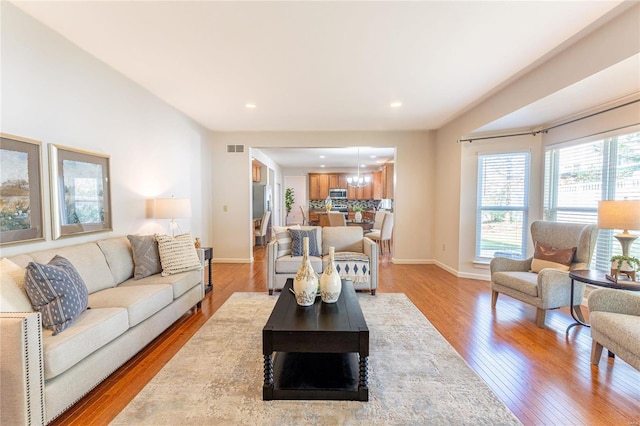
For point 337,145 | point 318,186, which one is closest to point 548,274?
point 337,145

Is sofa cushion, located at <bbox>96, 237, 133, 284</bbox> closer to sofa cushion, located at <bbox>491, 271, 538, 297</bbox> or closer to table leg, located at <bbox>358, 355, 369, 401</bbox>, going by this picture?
table leg, located at <bbox>358, 355, 369, 401</bbox>

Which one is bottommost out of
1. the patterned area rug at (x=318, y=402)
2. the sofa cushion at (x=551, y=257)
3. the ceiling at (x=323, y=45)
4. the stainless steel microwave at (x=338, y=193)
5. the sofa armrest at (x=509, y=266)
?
the patterned area rug at (x=318, y=402)

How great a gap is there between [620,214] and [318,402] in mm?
2887

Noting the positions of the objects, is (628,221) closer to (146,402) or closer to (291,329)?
(291,329)

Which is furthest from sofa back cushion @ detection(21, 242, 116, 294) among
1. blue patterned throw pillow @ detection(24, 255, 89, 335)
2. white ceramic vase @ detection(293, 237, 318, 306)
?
white ceramic vase @ detection(293, 237, 318, 306)

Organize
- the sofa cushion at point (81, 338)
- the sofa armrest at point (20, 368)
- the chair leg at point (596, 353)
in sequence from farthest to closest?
the chair leg at point (596, 353) → the sofa cushion at point (81, 338) → the sofa armrest at point (20, 368)

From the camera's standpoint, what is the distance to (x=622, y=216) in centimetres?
236

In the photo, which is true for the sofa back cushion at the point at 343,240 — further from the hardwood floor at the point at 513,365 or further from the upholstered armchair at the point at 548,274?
the upholstered armchair at the point at 548,274

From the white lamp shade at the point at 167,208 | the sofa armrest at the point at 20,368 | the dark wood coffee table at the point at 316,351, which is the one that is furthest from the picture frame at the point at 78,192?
the dark wood coffee table at the point at 316,351

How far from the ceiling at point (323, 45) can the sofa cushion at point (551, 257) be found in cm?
160

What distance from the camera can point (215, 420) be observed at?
5.24 ft

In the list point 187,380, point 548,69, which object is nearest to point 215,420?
point 187,380

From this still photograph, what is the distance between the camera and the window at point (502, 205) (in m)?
4.16

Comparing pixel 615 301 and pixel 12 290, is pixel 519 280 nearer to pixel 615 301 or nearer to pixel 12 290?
pixel 615 301
